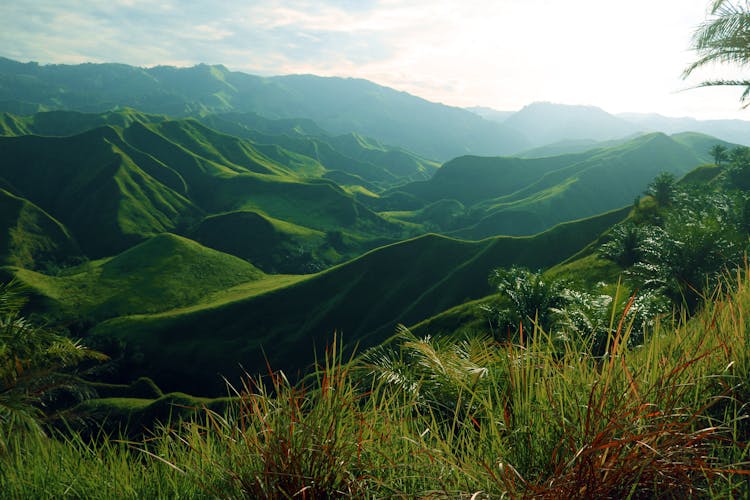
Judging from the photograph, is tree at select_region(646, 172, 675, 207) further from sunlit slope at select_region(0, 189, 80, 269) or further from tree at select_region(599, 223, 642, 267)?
sunlit slope at select_region(0, 189, 80, 269)

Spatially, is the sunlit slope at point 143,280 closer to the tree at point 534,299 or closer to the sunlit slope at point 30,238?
the sunlit slope at point 30,238

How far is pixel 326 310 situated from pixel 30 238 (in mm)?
113094

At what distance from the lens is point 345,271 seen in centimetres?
8988

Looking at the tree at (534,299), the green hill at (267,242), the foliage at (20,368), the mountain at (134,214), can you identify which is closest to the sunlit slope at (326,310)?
the tree at (534,299)

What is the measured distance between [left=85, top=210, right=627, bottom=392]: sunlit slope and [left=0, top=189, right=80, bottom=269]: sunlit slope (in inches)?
2740

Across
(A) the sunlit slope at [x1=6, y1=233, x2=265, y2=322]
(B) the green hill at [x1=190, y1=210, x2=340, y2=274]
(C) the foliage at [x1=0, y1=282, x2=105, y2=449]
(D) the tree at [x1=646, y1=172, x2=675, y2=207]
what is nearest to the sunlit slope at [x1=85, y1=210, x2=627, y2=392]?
(A) the sunlit slope at [x1=6, y1=233, x2=265, y2=322]

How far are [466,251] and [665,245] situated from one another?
7266 centimetres

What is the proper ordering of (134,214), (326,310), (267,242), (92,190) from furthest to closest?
(92,190) → (134,214) → (267,242) → (326,310)

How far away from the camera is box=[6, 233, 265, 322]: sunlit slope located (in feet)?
319

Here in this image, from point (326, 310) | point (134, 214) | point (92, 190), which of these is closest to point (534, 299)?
point (326, 310)

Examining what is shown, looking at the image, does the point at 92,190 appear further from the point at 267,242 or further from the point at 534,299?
the point at 534,299

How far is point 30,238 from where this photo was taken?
134750 mm

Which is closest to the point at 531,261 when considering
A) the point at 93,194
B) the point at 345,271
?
the point at 345,271

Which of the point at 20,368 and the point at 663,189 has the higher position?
the point at 663,189
